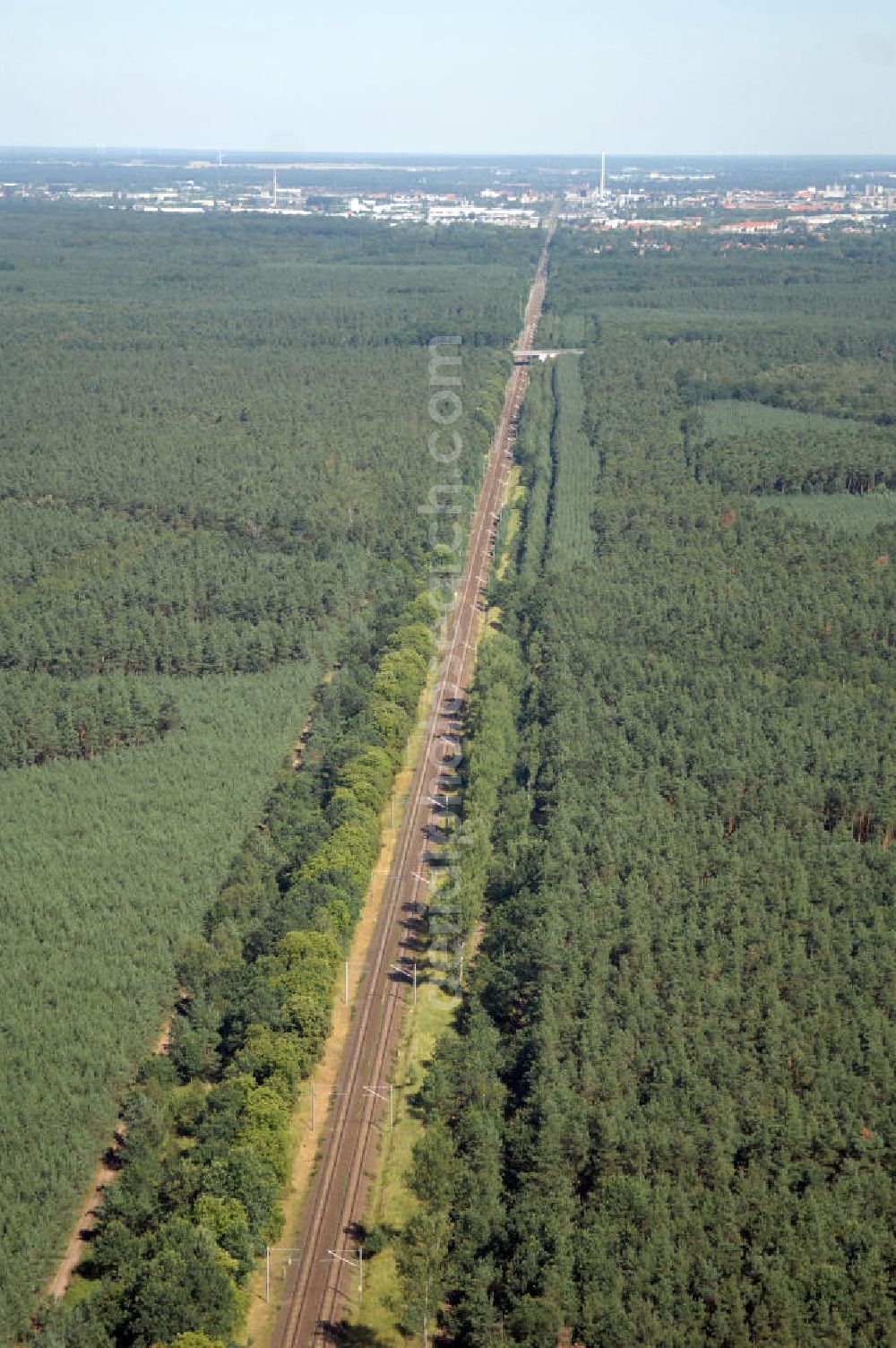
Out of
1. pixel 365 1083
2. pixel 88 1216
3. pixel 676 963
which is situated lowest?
pixel 88 1216

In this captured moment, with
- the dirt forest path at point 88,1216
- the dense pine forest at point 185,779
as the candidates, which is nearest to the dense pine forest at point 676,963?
the dense pine forest at point 185,779

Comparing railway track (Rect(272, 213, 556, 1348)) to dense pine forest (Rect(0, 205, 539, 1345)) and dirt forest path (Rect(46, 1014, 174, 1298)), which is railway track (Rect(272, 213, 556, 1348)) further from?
dirt forest path (Rect(46, 1014, 174, 1298))

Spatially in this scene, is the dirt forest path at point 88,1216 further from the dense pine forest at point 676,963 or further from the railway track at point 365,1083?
the dense pine forest at point 676,963

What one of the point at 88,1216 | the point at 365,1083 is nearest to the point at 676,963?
the point at 365,1083

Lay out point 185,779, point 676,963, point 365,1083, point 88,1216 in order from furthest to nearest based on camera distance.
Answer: point 185,779, point 676,963, point 365,1083, point 88,1216

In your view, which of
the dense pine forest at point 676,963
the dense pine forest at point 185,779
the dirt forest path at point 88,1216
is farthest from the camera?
the dense pine forest at point 185,779

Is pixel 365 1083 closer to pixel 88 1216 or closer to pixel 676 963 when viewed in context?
pixel 88 1216

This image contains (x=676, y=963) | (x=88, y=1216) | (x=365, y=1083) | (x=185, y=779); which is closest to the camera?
(x=88, y=1216)
